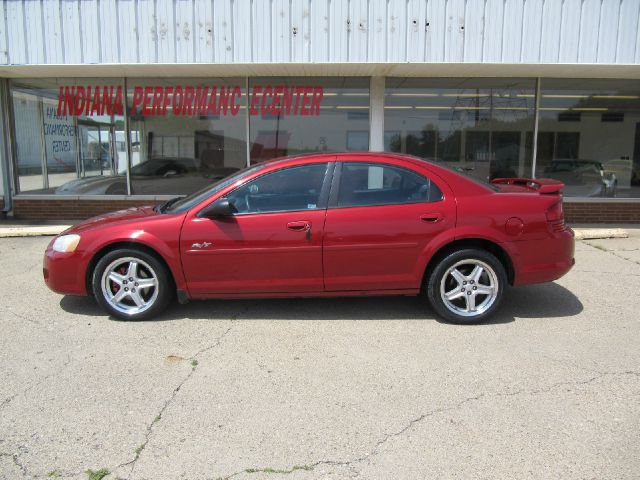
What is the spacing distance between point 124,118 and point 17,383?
→ 7491mm

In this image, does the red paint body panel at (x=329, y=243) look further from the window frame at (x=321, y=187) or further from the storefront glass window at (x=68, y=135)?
the storefront glass window at (x=68, y=135)

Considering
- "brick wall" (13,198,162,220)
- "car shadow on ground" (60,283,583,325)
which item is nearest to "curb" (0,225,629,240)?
"brick wall" (13,198,162,220)

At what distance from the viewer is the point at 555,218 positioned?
15.3 ft

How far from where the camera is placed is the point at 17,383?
11.5ft

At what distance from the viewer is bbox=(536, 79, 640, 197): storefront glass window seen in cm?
994

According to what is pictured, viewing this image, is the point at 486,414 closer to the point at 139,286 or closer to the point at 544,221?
the point at 544,221

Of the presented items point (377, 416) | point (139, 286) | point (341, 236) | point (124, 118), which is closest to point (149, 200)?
point (124, 118)

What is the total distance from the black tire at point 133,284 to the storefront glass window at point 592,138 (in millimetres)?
8169

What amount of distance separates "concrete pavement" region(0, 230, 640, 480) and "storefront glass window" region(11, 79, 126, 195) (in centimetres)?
560

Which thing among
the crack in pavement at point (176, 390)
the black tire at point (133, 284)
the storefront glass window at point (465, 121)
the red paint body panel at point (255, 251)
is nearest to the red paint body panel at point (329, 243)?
the red paint body panel at point (255, 251)

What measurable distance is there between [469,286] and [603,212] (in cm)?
671

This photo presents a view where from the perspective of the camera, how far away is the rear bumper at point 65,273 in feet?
15.1

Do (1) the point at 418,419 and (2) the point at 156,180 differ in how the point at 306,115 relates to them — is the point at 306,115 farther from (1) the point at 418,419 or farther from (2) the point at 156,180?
(1) the point at 418,419

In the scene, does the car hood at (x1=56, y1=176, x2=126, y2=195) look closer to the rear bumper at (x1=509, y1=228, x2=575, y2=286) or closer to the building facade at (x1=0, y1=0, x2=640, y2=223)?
the building facade at (x1=0, y1=0, x2=640, y2=223)
